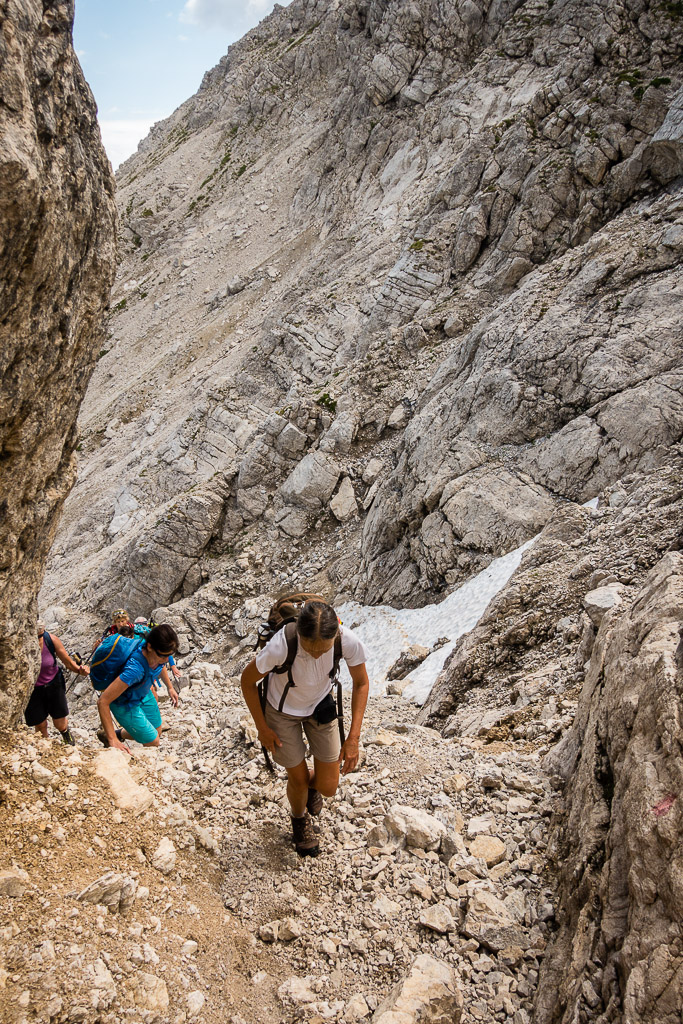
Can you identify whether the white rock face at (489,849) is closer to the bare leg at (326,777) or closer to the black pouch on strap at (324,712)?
the bare leg at (326,777)

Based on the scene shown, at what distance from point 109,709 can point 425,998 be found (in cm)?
407

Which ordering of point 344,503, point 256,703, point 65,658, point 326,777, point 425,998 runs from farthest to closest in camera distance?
point 344,503
point 65,658
point 326,777
point 256,703
point 425,998

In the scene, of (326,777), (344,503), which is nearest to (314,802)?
(326,777)

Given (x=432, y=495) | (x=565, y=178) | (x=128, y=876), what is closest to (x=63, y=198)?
(x=128, y=876)

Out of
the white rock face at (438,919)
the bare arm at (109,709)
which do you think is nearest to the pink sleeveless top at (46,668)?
the bare arm at (109,709)

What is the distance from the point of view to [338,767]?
538 centimetres

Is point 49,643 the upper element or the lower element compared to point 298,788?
upper

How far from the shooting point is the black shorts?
701cm

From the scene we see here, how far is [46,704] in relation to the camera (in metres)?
7.12

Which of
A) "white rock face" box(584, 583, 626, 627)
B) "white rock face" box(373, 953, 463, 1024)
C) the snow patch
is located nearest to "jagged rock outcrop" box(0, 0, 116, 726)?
"white rock face" box(373, 953, 463, 1024)

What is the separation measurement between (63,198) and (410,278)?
Answer: 923 inches

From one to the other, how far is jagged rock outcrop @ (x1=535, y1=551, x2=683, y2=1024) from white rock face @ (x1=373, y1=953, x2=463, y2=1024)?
54 cm

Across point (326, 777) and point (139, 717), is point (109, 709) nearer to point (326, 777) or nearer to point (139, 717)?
point (139, 717)

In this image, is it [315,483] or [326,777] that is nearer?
[326,777]
